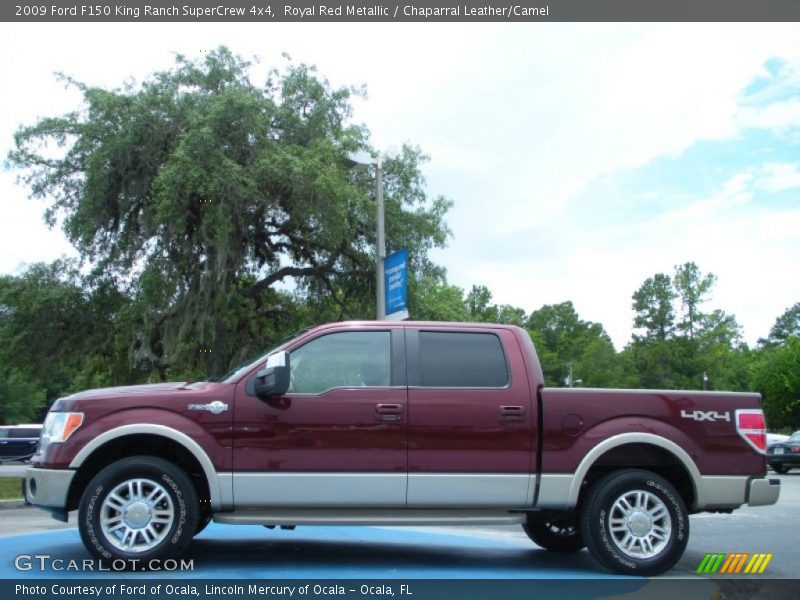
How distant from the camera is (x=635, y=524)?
659cm

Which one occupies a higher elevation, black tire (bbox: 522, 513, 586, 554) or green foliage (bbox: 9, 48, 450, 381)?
green foliage (bbox: 9, 48, 450, 381)

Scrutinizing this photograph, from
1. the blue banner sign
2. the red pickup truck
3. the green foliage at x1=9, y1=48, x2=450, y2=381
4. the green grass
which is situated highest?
the green foliage at x1=9, y1=48, x2=450, y2=381

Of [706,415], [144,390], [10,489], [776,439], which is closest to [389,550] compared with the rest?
[144,390]

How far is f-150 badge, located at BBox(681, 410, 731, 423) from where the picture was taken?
22.2ft

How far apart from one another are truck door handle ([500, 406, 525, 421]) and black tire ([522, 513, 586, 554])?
Answer: 1.51 m

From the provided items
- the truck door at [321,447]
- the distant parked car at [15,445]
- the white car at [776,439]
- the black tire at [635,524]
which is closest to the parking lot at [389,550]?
the black tire at [635,524]

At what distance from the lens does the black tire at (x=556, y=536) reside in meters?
7.71

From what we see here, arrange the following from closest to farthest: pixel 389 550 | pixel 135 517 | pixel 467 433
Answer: pixel 135 517 → pixel 467 433 → pixel 389 550

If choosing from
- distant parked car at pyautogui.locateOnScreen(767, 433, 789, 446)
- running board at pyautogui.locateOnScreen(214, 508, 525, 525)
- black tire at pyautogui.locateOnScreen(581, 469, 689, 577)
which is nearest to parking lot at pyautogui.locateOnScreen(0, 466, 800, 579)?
black tire at pyautogui.locateOnScreen(581, 469, 689, 577)

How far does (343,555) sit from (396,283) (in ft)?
23.8

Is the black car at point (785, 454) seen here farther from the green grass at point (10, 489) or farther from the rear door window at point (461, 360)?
the rear door window at point (461, 360)

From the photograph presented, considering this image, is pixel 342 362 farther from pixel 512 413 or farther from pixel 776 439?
pixel 776 439

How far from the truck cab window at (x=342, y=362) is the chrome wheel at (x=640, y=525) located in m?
2.06

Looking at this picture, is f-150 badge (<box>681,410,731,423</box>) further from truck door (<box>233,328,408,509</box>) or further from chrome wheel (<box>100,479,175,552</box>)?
chrome wheel (<box>100,479,175,552</box>)
